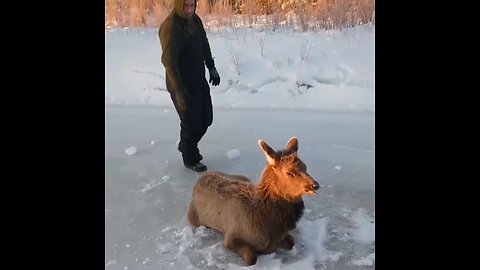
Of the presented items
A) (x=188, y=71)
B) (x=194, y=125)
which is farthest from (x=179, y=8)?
(x=194, y=125)

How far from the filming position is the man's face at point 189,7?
10.7ft

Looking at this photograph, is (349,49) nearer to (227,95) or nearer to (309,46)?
(309,46)

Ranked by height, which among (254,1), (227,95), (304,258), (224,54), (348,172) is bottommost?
(304,258)

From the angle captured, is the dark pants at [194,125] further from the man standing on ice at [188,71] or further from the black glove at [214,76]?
the black glove at [214,76]

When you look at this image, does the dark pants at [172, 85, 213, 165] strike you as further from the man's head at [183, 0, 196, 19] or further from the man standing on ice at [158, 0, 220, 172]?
the man's head at [183, 0, 196, 19]

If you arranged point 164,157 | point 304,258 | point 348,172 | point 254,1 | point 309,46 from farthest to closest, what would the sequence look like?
point 254,1
point 309,46
point 164,157
point 348,172
point 304,258

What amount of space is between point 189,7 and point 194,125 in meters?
0.76

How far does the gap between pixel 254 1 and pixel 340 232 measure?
3.35 meters

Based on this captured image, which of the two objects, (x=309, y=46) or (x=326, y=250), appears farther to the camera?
(x=309, y=46)

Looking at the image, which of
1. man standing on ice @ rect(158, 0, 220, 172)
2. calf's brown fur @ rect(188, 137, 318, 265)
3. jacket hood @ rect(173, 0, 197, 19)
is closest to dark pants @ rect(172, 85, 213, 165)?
man standing on ice @ rect(158, 0, 220, 172)

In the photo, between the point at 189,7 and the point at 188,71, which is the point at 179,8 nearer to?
the point at 189,7

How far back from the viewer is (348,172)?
3.46 m

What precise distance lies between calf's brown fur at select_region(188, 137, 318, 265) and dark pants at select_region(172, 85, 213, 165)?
0.82 m
